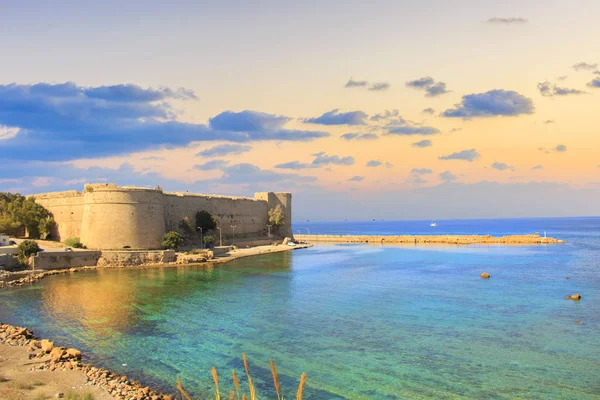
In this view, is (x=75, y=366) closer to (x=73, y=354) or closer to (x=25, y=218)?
(x=73, y=354)

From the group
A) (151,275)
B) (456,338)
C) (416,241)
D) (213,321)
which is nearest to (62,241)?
(151,275)

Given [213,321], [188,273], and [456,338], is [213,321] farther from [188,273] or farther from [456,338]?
[188,273]

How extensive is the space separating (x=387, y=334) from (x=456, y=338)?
1.89 metres

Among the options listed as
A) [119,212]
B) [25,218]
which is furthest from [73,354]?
[25,218]

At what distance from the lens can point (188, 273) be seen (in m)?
27.0

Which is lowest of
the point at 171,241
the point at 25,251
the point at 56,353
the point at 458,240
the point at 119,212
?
the point at 56,353

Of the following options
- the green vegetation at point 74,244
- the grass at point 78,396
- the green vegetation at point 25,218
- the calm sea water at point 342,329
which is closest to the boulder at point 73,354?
the calm sea water at point 342,329

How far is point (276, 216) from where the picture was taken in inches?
2002

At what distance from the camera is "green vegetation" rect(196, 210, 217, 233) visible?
39312mm

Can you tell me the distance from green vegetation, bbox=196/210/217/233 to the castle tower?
578 centimetres

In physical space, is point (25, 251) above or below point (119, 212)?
below

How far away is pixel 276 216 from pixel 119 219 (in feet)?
69.9

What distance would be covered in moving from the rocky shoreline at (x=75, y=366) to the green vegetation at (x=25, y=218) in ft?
84.8

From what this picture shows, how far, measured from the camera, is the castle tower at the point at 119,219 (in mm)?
A: 31844
